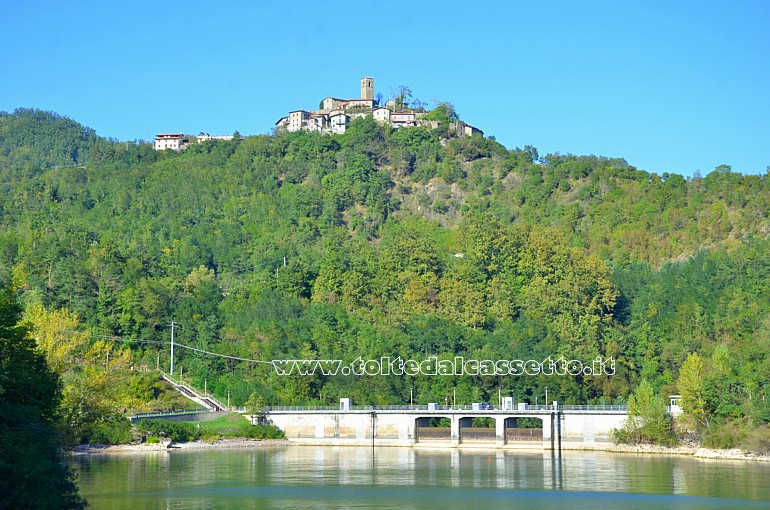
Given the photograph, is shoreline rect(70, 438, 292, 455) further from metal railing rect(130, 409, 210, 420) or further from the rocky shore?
the rocky shore

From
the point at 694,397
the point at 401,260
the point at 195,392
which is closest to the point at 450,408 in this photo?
the point at 694,397

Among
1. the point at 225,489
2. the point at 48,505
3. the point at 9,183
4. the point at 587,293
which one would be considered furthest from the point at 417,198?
the point at 48,505

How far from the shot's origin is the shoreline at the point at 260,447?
7656 cm

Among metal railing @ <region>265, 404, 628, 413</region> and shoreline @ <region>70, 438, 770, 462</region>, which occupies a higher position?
metal railing @ <region>265, 404, 628, 413</region>

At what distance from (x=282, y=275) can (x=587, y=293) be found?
3317cm

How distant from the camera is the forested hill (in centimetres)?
10294

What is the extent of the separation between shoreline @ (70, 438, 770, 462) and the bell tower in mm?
103914

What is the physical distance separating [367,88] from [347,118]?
38.2 feet

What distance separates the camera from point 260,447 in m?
90.6

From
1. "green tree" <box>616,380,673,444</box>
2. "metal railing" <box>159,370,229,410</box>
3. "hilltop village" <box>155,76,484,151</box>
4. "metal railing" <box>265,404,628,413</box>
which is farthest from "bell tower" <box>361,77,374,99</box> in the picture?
"green tree" <box>616,380,673,444</box>

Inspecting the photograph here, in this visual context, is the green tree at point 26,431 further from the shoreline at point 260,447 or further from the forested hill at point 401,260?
the forested hill at point 401,260

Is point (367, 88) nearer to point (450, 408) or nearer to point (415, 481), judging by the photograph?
point (450, 408)

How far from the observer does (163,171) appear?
545 ft

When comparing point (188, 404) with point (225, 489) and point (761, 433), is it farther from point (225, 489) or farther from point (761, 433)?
point (761, 433)
